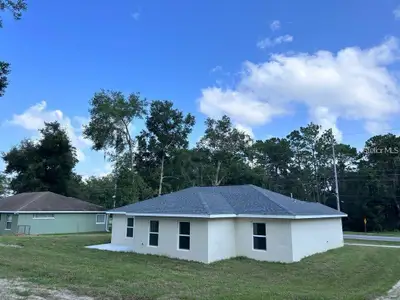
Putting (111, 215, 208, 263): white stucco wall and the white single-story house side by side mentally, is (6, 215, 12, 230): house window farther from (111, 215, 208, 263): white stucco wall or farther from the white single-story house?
the white single-story house

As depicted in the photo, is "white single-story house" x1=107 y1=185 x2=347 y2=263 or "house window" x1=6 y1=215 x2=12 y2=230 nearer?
"white single-story house" x1=107 y1=185 x2=347 y2=263

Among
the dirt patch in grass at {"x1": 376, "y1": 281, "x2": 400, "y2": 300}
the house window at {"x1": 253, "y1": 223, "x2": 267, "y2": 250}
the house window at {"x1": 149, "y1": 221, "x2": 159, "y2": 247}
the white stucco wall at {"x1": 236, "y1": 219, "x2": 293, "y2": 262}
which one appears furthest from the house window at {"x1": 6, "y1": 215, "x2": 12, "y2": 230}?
the dirt patch in grass at {"x1": 376, "y1": 281, "x2": 400, "y2": 300}

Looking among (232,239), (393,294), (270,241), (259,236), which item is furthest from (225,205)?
(393,294)

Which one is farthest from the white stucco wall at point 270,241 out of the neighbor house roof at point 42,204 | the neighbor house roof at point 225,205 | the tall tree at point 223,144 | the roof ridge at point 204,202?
the tall tree at point 223,144

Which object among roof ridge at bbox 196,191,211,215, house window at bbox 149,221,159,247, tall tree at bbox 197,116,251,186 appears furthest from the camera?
tall tree at bbox 197,116,251,186

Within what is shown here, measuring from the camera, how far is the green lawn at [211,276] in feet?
26.2

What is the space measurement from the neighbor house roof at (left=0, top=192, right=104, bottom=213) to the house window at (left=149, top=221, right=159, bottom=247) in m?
15.8

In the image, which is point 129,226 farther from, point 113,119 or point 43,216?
point 113,119

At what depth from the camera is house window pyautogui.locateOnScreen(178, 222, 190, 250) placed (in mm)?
15602

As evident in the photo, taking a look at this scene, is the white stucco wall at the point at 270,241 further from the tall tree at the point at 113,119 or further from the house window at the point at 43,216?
the tall tree at the point at 113,119

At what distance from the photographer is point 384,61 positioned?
20844 mm

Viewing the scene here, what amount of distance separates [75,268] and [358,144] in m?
48.6

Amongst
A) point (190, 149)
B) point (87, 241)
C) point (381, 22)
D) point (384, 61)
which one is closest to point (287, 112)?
point (384, 61)

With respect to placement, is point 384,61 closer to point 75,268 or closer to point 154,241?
point 154,241
